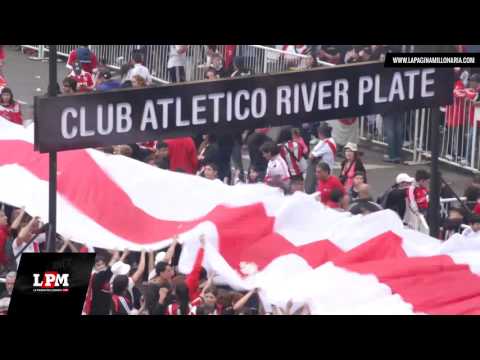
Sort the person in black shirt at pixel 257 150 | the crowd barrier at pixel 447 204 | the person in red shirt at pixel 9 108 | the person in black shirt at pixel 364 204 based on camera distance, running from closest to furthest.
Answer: the person in black shirt at pixel 364 204, the crowd barrier at pixel 447 204, the person in black shirt at pixel 257 150, the person in red shirt at pixel 9 108

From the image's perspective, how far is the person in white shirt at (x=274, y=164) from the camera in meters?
13.8

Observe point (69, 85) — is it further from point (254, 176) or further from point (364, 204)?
point (364, 204)

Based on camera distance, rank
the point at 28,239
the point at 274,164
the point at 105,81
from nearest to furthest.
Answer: the point at 28,239, the point at 274,164, the point at 105,81

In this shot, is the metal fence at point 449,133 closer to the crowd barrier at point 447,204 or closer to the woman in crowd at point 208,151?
the crowd barrier at point 447,204

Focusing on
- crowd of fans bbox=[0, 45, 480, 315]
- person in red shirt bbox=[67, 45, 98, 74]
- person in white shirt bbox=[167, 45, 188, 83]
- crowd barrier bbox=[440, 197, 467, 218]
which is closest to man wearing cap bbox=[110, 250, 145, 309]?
crowd of fans bbox=[0, 45, 480, 315]

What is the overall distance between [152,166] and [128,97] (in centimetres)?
141

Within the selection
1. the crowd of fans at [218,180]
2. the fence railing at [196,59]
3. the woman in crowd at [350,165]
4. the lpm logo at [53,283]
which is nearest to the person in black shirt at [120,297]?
the crowd of fans at [218,180]

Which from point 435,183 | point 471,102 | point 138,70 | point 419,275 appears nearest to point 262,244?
point 419,275

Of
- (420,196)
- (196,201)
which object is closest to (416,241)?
(420,196)

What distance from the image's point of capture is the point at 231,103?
1257 centimetres

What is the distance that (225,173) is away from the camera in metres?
14.1

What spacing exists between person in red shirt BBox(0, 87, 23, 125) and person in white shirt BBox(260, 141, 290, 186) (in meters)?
2.52

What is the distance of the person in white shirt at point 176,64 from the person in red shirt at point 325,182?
2631 millimetres

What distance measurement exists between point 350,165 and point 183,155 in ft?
5.30
